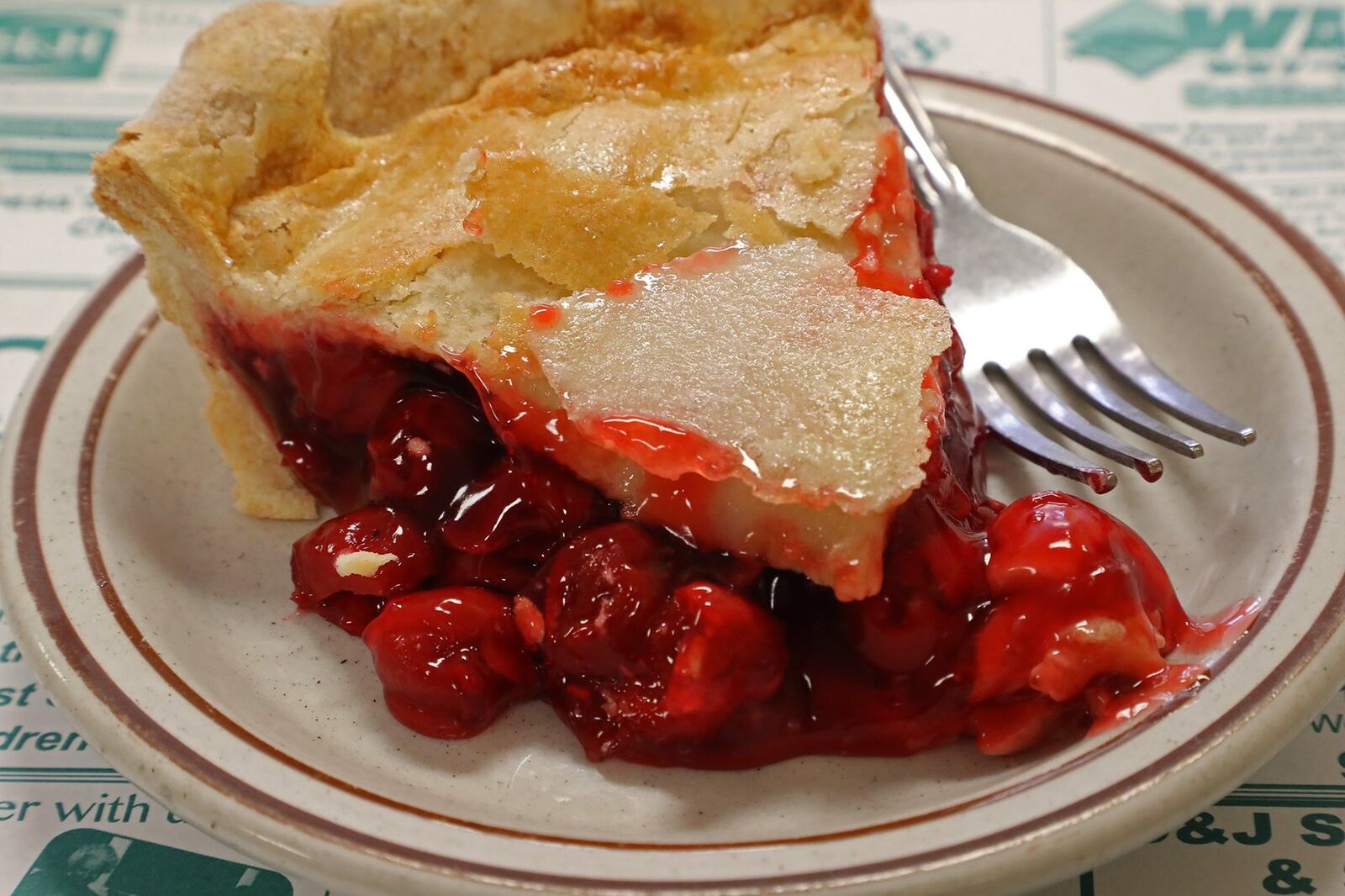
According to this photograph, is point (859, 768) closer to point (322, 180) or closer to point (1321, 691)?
point (1321, 691)

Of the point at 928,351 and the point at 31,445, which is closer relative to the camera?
the point at 928,351

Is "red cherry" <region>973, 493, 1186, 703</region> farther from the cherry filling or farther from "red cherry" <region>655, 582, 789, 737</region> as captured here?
"red cherry" <region>655, 582, 789, 737</region>

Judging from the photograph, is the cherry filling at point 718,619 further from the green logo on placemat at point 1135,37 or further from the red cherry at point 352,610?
the green logo on placemat at point 1135,37

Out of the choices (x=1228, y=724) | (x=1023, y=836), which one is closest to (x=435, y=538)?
(x=1023, y=836)

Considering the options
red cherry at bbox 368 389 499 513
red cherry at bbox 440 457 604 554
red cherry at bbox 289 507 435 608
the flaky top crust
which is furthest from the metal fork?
red cherry at bbox 289 507 435 608

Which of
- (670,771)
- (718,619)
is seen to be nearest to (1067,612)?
(718,619)

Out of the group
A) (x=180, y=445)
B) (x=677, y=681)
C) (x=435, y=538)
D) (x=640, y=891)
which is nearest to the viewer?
(x=640, y=891)
